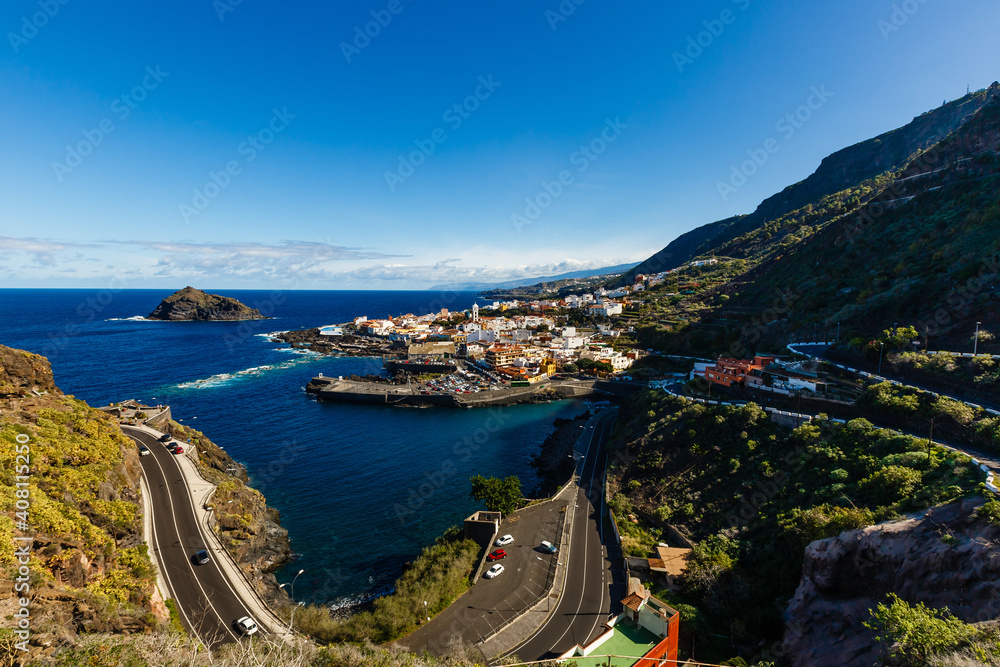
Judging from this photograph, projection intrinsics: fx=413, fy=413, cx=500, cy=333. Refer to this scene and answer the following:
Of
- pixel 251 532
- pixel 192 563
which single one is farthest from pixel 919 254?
pixel 192 563

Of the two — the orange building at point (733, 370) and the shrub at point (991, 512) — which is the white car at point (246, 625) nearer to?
the shrub at point (991, 512)

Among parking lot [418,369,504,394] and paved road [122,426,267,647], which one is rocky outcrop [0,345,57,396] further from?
parking lot [418,369,504,394]

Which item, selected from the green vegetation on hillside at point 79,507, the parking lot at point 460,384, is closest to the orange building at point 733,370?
the parking lot at point 460,384

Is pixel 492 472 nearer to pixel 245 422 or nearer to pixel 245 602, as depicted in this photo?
pixel 245 602

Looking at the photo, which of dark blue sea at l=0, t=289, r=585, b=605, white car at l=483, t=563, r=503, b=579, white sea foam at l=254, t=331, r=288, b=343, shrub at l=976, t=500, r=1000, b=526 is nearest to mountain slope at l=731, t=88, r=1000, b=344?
shrub at l=976, t=500, r=1000, b=526

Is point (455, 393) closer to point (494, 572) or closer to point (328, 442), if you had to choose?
point (328, 442)
